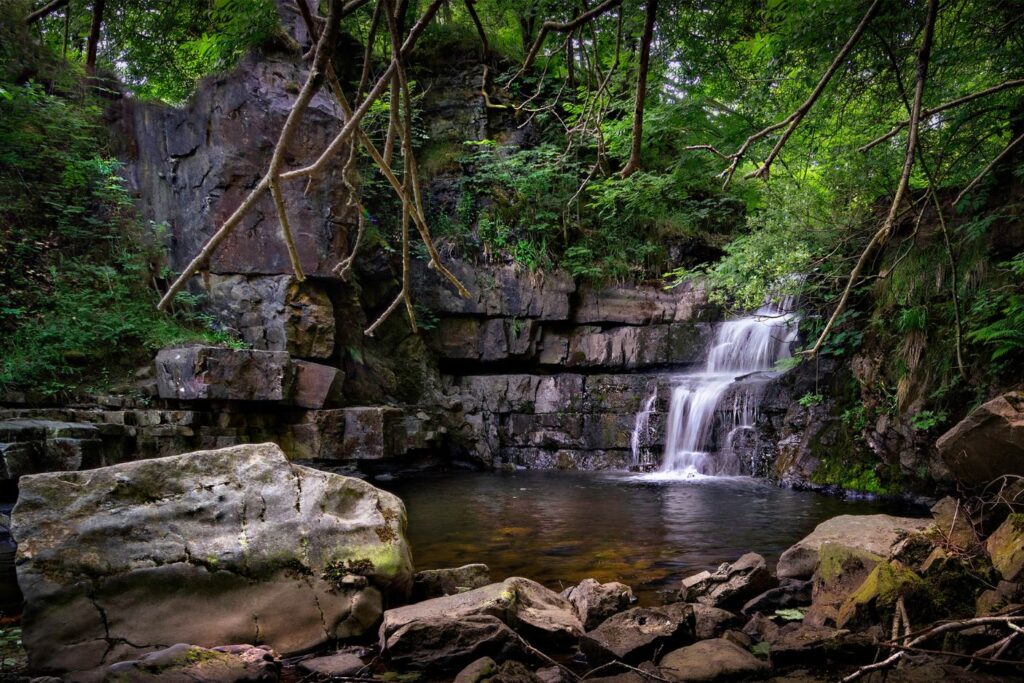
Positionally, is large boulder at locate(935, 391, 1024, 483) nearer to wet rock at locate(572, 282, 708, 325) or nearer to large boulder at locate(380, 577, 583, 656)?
large boulder at locate(380, 577, 583, 656)

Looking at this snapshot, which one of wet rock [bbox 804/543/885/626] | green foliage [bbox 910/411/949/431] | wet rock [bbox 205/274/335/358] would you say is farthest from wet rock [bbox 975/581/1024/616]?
wet rock [bbox 205/274/335/358]

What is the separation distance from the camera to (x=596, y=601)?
3764 mm

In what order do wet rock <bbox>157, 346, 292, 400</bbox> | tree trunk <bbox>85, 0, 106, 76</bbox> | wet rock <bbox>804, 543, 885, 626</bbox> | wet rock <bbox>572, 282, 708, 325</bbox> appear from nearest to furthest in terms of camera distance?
tree trunk <bbox>85, 0, 106, 76</bbox>
wet rock <bbox>804, 543, 885, 626</bbox>
wet rock <bbox>157, 346, 292, 400</bbox>
wet rock <bbox>572, 282, 708, 325</bbox>

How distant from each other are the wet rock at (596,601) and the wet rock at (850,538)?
4.44ft

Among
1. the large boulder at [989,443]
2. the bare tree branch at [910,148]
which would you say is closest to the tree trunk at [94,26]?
the bare tree branch at [910,148]

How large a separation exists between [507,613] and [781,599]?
74.4 inches

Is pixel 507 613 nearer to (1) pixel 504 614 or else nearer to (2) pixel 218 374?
(1) pixel 504 614

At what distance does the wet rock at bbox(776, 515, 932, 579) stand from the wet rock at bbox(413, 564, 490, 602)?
2.24 metres

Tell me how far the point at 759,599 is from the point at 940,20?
5.12 metres

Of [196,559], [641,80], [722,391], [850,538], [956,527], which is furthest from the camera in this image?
[722,391]

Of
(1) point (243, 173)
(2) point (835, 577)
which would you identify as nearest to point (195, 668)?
(2) point (835, 577)

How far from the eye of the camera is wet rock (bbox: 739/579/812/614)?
3.89 metres

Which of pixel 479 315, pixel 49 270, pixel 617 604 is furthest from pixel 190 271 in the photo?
pixel 479 315

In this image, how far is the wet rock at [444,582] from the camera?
4.00 m
